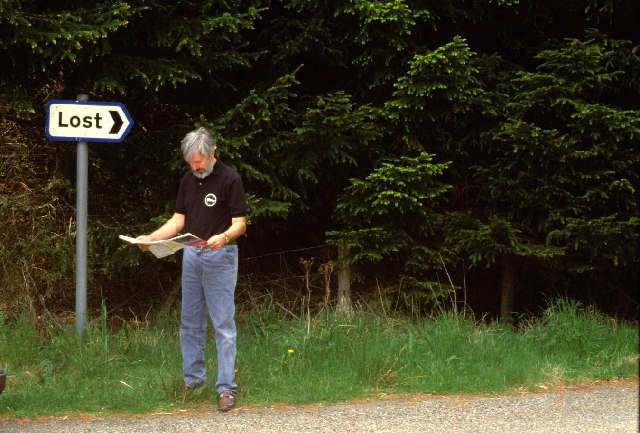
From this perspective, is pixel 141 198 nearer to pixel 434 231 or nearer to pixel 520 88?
pixel 434 231

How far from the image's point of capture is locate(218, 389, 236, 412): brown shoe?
5.03m

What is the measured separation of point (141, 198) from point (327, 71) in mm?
2349

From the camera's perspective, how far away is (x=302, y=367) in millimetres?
5828

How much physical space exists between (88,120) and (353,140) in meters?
2.46

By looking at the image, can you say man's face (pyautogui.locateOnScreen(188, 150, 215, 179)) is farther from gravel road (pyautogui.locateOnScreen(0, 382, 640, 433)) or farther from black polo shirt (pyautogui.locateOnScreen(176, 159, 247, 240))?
gravel road (pyautogui.locateOnScreen(0, 382, 640, 433))

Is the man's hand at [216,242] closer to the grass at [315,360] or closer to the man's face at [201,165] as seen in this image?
the man's face at [201,165]

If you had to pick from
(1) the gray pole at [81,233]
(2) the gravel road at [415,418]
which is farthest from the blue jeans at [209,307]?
(1) the gray pole at [81,233]

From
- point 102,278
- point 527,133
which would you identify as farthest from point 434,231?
point 102,278

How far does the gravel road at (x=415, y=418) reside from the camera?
4.66 metres

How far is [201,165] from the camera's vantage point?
5094 millimetres

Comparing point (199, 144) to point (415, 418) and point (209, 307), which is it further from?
point (415, 418)

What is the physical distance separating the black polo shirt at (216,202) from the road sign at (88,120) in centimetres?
153

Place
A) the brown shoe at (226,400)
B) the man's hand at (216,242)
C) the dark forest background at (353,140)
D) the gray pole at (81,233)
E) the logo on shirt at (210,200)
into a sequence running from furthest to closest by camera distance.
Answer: the dark forest background at (353,140) → the gray pole at (81,233) → the logo on shirt at (210,200) → the brown shoe at (226,400) → the man's hand at (216,242)

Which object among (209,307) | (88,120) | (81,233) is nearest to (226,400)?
(209,307)
